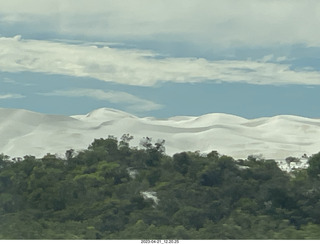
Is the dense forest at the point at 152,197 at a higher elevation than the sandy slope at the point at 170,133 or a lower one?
lower

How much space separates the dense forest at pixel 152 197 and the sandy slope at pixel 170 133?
40.5ft

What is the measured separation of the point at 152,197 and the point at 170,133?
84.8 ft

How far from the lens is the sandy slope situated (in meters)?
42.6

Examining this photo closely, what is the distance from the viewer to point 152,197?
877 inches

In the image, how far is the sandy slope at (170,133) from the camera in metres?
42.6

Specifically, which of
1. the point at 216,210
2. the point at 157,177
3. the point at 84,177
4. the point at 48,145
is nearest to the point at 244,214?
the point at 216,210

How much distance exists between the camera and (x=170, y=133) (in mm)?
48062

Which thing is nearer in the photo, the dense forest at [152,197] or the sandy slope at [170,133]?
the dense forest at [152,197]

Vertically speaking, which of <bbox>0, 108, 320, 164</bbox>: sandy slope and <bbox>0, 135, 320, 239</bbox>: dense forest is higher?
<bbox>0, 108, 320, 164</bbox>: sandy slope

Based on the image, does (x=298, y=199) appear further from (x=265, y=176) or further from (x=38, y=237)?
(x=38, y=237)

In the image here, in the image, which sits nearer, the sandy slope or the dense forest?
the dense forest

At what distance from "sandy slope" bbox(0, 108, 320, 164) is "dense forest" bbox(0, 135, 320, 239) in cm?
1234

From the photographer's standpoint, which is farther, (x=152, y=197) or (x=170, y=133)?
(x=170, y=133)

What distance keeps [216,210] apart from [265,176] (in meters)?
3.31
